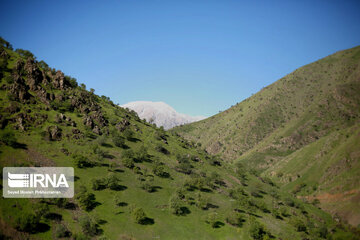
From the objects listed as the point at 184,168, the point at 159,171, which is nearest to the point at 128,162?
the point at 159,171

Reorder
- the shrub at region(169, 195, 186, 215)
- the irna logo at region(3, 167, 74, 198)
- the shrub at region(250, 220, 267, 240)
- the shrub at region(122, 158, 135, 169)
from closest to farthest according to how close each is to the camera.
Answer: the irna logo at region(3, 167, 74, 198) < the shrub at region(250, 220, 267, 240) < the shrub at region(169, 195, 186, 215) < the shrub at region(122, 158, 135, 169)

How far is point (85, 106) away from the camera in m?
107

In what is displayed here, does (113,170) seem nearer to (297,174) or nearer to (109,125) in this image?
(109,125)

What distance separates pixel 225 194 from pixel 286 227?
26.2 metres

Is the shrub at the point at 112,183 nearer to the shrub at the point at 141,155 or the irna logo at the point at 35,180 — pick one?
the irna logo at the point at 35,180

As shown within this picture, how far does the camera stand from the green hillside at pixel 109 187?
171 ft

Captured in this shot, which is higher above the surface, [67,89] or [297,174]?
[67,89]

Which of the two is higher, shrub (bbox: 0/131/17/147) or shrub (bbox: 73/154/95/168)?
shrub (bbox: 0/131/17/147)

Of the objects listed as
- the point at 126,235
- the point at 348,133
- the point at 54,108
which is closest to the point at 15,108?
the point at 54,108

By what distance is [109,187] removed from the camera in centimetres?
6794

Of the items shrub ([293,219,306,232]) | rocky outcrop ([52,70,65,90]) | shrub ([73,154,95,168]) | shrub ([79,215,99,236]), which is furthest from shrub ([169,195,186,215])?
rocky outcrop ([52,70,65,90])

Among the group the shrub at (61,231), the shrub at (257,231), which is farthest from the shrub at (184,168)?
the shrub at (61,231)

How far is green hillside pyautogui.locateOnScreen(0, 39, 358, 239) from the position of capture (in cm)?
5200

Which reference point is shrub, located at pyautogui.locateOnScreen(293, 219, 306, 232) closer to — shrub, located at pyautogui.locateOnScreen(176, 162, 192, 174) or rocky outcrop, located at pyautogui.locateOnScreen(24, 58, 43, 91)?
shrub, located at pyautogui.locateOnScreen(176, 162, 192, 174)
